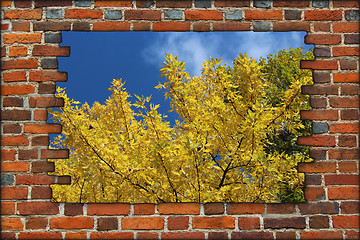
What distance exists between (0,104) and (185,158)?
5.33ft

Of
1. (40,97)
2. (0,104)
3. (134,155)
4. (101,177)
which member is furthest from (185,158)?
(0,104)

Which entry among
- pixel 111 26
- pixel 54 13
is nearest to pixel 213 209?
pixel 111 26

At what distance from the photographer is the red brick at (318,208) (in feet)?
9.16

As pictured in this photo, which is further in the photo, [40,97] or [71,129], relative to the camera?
[71,129]

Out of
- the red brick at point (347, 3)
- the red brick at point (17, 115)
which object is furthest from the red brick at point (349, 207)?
the red brick at point (17, 115)

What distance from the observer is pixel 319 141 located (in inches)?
112

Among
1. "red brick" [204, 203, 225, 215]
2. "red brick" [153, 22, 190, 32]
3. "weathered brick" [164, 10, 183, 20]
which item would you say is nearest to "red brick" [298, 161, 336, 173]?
"red brick" [204, 203, 225, 215]

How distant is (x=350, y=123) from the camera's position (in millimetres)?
2873

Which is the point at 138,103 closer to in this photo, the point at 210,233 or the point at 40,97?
the point at 40,97

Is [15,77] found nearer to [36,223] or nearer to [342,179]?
[36,223]

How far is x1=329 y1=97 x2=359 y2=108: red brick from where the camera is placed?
9.48ft

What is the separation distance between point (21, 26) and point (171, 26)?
1.18m

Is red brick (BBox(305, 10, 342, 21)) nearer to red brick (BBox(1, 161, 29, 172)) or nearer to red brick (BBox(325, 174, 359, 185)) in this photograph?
red brick (BBox(325, 174, 359, 185))

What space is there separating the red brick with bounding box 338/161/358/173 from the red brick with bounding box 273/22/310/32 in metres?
1.08
